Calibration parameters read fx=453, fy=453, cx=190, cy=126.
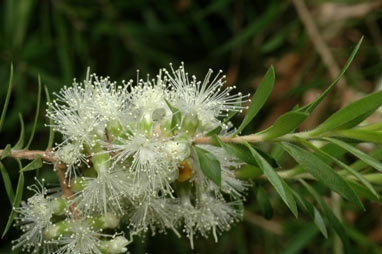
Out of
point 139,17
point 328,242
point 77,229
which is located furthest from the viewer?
point 139,17

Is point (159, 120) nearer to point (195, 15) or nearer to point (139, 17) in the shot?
point (195, 15)

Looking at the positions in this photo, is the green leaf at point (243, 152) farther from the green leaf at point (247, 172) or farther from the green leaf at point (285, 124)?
the green leaf at point (247, 172)

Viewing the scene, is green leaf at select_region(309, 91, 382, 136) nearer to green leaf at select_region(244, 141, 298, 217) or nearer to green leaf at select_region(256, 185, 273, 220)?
green leaf at select_region(244, 141, 298, 217)

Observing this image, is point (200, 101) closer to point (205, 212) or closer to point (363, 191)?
point (205, 212)

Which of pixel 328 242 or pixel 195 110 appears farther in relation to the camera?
pixel 328 242

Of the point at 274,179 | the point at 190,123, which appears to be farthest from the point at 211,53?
the point at 274,179

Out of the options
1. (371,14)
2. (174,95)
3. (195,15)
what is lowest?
(174,95)

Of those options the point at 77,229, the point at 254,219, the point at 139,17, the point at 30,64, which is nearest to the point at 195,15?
the point at 139,17
